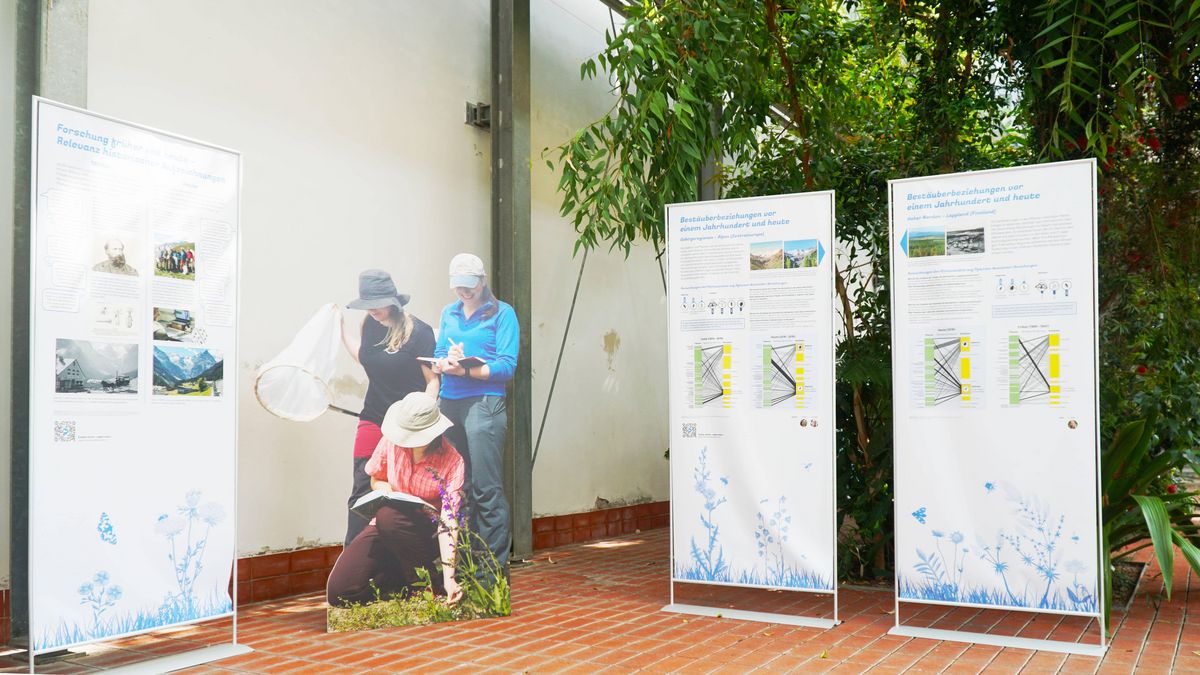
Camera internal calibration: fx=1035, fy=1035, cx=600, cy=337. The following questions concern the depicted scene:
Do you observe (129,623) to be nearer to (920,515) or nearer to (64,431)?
(64,431)

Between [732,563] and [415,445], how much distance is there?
60.9 inches

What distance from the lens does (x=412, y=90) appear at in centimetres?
605

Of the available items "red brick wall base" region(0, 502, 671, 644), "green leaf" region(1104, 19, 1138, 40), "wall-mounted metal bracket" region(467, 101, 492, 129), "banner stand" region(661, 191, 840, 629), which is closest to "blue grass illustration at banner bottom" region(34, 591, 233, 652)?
"red brick wall base" region(0, 502, 671, 644)

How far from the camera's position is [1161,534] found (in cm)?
443

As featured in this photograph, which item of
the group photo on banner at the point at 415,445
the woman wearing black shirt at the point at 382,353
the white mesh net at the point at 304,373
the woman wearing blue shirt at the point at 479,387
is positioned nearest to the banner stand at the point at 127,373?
the white mesh net at the point at 304,373

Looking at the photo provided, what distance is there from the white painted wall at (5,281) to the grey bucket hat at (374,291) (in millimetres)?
1341

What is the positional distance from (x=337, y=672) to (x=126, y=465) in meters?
1.07

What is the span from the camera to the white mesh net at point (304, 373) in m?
4.47

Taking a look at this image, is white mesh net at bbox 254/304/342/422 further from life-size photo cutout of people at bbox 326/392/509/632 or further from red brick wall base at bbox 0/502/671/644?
red brick wall base at bbox 0/502/671/644

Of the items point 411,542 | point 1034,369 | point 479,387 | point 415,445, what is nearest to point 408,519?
point 411,542

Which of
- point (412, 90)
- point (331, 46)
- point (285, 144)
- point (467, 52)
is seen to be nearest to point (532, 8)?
point (467, 52)

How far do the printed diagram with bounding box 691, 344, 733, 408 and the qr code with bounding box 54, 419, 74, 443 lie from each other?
2622 millimetres

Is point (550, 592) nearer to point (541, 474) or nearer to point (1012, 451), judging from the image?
point (541, 474)

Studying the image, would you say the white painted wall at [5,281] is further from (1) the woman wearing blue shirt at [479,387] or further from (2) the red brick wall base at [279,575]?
(1) the woman wearing blue shirt at [479,387]
